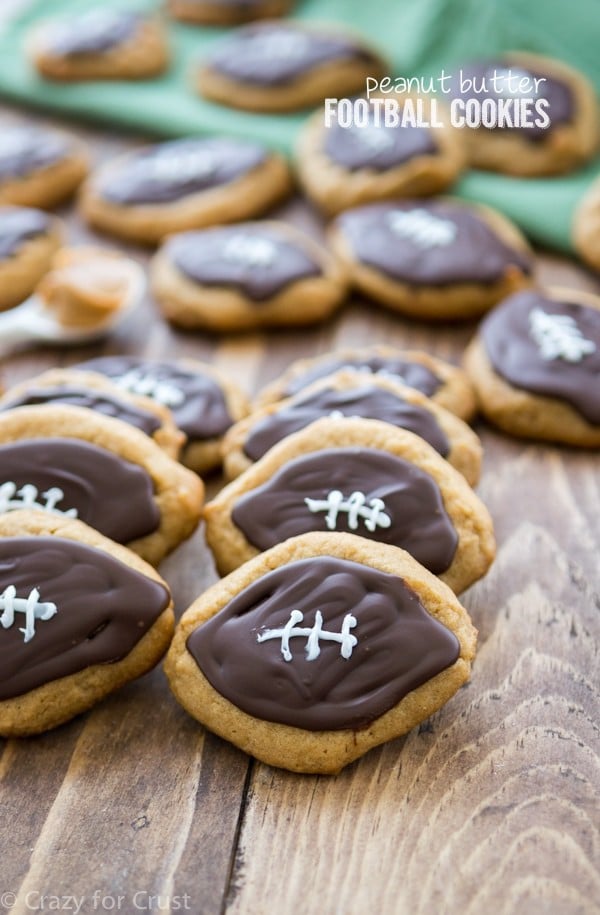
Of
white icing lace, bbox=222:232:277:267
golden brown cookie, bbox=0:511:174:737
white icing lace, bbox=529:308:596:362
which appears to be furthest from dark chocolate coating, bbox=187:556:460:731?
white icing lace, bbox=222:232:277:267

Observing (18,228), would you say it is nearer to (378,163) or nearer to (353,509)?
(378,163)

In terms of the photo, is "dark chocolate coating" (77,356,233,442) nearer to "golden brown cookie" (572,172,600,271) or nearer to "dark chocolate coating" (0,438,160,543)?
"dark chocolate coating" (0,438,160,543)

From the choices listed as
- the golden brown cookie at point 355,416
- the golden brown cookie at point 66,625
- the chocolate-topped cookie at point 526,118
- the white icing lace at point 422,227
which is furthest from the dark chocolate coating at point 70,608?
the chocolate-topped cookie at point 526,118

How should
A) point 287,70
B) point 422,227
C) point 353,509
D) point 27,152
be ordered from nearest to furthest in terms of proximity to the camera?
point 353,509 → point 422,227 → point 27,152 → point 287,70

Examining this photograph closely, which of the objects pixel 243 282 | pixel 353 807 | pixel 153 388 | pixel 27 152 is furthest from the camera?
pixel 27 152

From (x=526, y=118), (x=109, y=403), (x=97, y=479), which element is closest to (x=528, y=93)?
(x=526, y=118)

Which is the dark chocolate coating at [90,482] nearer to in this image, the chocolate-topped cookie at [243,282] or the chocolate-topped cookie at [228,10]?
the chocolate-topped cookie at [243,282]
